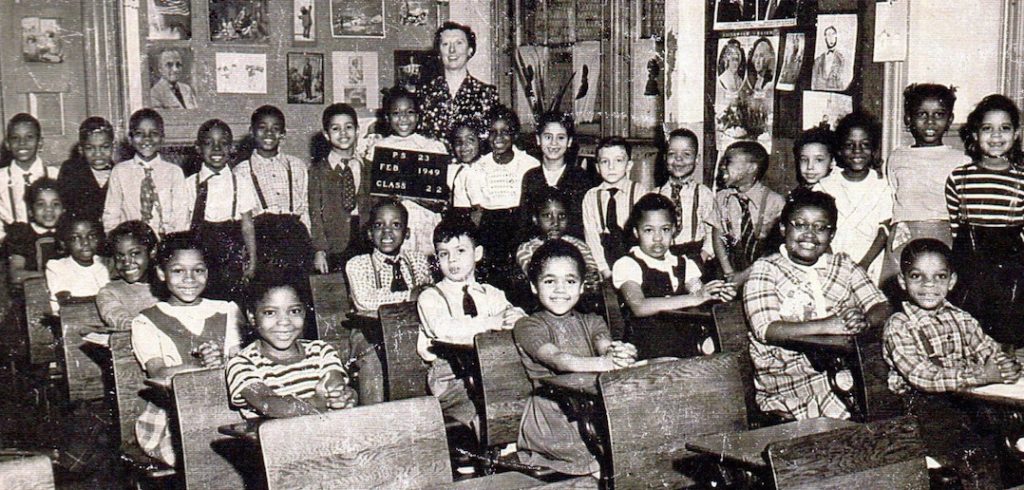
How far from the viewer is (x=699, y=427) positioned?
2.75 meters

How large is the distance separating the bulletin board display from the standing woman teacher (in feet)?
7.21

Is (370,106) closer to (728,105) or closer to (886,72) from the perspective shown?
(728,105)

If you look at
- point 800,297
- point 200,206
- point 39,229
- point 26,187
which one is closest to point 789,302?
point 800,297

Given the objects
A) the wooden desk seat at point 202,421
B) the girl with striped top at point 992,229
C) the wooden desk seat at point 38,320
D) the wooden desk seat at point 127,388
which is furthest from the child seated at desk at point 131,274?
the girl with striped top at point 992,229

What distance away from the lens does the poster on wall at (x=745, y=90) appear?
5.35m

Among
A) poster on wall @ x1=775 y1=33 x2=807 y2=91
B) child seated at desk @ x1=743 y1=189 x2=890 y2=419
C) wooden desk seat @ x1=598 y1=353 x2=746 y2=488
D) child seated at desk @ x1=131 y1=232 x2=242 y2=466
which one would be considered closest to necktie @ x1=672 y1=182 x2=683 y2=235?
poster on wall @ x1=775 y1=33 x2=807 y2=91

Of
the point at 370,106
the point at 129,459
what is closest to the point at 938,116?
the point at 129,459

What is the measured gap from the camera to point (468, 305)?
387 centimetres

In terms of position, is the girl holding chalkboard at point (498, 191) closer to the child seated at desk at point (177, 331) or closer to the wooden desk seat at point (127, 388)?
the child seated at desk at point (177, 331)

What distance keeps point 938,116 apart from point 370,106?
15.1ft

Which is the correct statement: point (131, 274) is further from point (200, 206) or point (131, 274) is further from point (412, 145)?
point (412, 145)

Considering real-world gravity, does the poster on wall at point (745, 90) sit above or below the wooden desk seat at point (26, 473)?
above

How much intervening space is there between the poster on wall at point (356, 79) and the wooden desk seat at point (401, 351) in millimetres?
4358

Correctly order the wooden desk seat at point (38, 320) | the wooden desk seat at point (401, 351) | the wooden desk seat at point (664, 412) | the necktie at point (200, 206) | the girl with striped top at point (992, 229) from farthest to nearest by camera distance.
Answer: the necktie at point (200, 206), the wooden desk seat at point (38, 320), the girl with striped top at point (992, 229), the wooden desk seat at point (401, 351), the wooden desk seat at point (664, 412)
